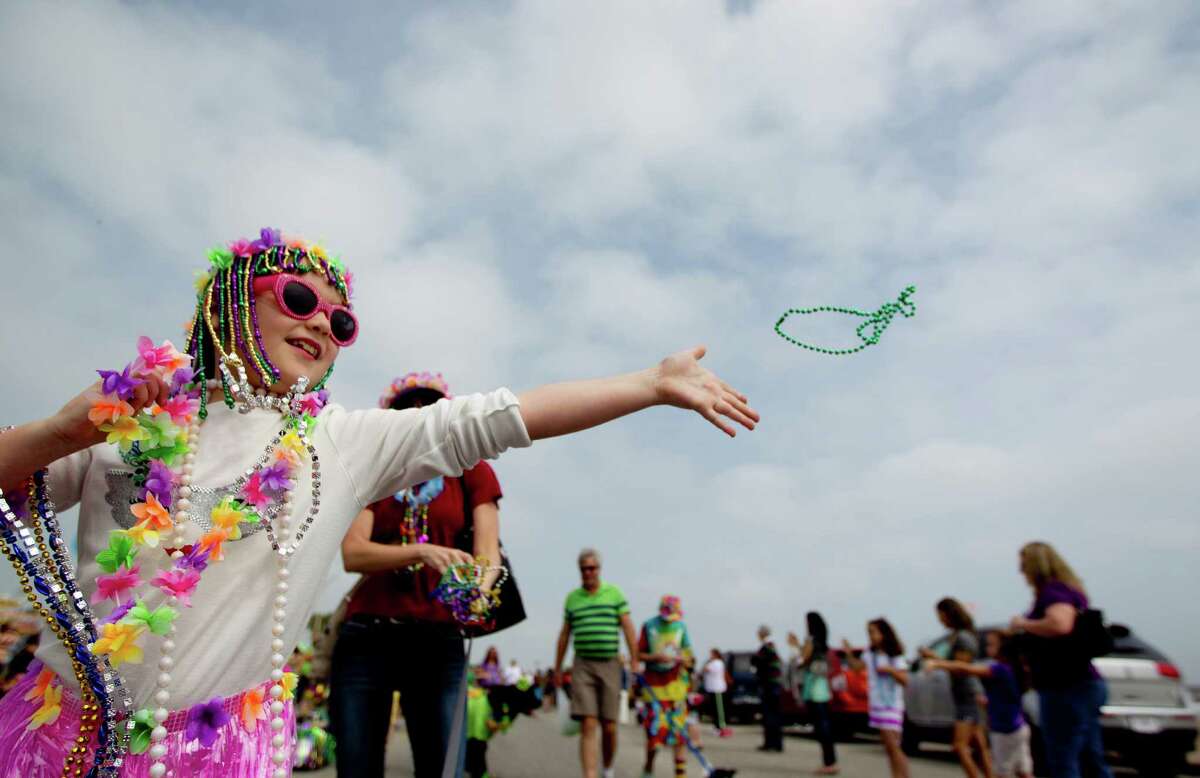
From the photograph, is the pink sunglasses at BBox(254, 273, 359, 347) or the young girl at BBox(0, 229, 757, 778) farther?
the pink sunglasses at BBox(254, 273, 359, 347)

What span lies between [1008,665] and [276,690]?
687cm

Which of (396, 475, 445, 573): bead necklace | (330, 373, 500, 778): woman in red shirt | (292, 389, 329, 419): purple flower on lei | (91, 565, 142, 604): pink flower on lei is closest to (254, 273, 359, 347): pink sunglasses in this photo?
(292, 389, 329, 419): purple flower on lei

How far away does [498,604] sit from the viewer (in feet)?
11.8

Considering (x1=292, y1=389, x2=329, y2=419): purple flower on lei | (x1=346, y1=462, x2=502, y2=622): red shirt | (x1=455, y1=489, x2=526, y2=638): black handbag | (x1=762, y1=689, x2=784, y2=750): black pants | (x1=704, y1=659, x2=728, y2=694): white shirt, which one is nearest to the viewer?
(x1=292, y1=389, x2=329, y2=419): purple flower on lei

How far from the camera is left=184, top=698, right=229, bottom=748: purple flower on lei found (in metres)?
1.85

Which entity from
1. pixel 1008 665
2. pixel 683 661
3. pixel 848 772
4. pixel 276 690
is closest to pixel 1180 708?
pixel 1008 665

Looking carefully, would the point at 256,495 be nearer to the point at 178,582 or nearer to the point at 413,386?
the point at 178,582

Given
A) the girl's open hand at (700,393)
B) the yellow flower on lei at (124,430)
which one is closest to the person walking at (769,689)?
the girl's open hand at (700,393)

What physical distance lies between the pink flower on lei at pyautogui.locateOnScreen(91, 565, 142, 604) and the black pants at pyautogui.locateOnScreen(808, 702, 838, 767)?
384 inches

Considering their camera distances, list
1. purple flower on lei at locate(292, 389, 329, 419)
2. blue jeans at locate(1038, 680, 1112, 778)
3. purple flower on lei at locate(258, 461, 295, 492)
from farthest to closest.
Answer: blue jeans at locate(1038, 680, 1112, 778) → purple flower on lei at locate(292, 389, 329, 419) → purple flower on lei at locate(258, 461, 295, 492)

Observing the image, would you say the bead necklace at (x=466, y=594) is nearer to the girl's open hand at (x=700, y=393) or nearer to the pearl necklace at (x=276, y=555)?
the pearl necklace at (x=276, y=555)

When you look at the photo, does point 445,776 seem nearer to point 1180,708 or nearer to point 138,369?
point 138,369

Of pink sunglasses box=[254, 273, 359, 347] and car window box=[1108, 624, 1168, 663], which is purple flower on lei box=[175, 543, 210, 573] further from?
car window box=[1108, 624, 1168, 663]

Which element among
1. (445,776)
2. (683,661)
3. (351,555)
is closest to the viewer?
(445,776)
